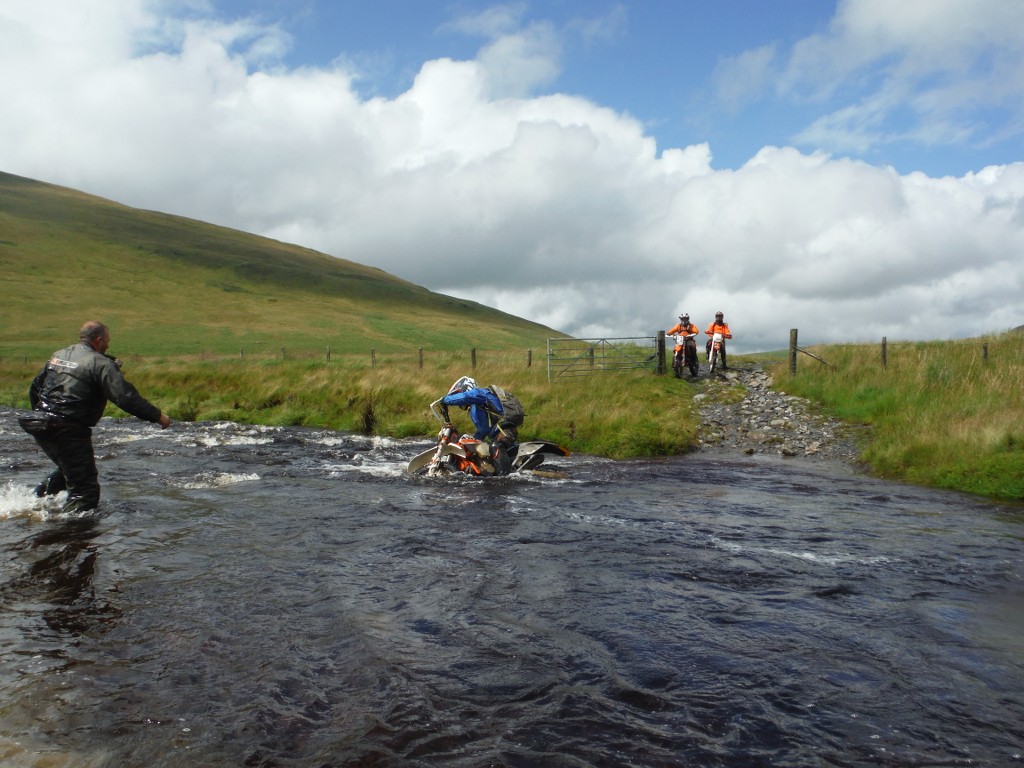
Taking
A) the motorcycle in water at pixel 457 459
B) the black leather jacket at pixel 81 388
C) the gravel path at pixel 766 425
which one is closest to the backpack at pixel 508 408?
the motorcycle in water at pixel 457 459

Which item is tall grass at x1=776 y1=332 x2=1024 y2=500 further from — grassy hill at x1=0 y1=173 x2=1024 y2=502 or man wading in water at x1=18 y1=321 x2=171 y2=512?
man wading in water at x1=18 y1=321 x2=171 y2=512

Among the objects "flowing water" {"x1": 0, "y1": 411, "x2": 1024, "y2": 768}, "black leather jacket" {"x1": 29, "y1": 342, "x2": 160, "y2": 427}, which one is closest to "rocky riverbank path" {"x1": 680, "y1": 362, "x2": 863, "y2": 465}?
"flowing water" {"x1": 0, "y1": 411, "x2": 1024, "y2": 768}

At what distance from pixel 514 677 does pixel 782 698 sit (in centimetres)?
197

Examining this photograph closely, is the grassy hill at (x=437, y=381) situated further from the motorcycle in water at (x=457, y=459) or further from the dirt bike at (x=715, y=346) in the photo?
the motorcycle in water at (x=457, y=459)

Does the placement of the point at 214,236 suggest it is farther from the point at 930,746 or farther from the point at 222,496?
the point at 930,746

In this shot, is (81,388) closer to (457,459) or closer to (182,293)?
(457,459)

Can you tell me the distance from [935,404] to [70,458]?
19571mm

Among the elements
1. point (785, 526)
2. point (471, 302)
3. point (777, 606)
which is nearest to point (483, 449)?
point (785, 526)

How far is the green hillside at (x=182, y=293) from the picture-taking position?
6681 cm

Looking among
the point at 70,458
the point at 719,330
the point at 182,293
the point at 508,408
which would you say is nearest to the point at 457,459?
the point at 508,408

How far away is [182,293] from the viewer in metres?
92.6

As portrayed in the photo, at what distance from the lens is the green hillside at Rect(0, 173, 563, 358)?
66812 millimetres

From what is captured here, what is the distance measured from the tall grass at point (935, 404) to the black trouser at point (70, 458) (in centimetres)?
1505

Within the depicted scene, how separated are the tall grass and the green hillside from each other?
4640cm
